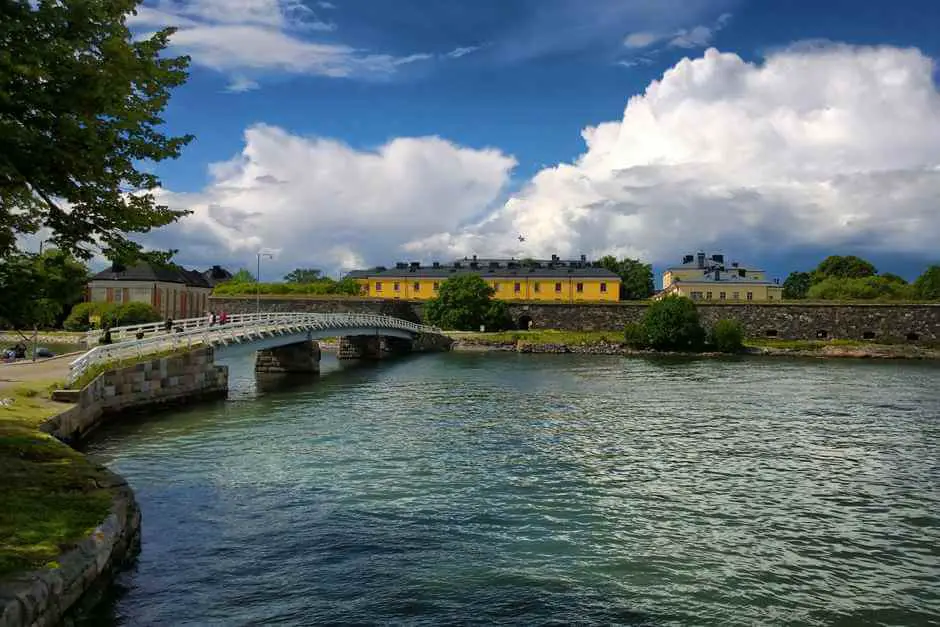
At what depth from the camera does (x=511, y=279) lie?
336 feet

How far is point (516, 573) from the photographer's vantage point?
11.4 m

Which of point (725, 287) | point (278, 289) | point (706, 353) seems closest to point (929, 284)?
point (725, 287)

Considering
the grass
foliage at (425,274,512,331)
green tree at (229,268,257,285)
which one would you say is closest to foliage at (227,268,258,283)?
green tree at (229,268,257,285)

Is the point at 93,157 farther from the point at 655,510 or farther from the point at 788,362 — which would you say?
the point at 788,362

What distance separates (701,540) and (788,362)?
56.2 metres

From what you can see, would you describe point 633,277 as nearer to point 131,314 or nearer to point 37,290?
point 131,314

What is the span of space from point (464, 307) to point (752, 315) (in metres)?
35.8

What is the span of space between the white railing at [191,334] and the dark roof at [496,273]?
47.5m

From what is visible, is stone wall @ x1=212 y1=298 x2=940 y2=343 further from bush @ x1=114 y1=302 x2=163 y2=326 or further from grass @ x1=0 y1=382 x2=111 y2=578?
grass @ x1=0 y1=382 x2=111 y2=578

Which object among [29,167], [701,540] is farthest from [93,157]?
[701,540]

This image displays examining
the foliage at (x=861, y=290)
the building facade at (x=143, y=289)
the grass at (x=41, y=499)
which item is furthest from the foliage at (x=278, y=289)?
the grass at (x=41, y=499)

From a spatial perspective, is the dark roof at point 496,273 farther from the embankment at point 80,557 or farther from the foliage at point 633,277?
the embankment at point 80,557

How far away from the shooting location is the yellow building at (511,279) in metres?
99.5

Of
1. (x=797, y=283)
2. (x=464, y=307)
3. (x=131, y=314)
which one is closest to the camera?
(x=131, y=314)
